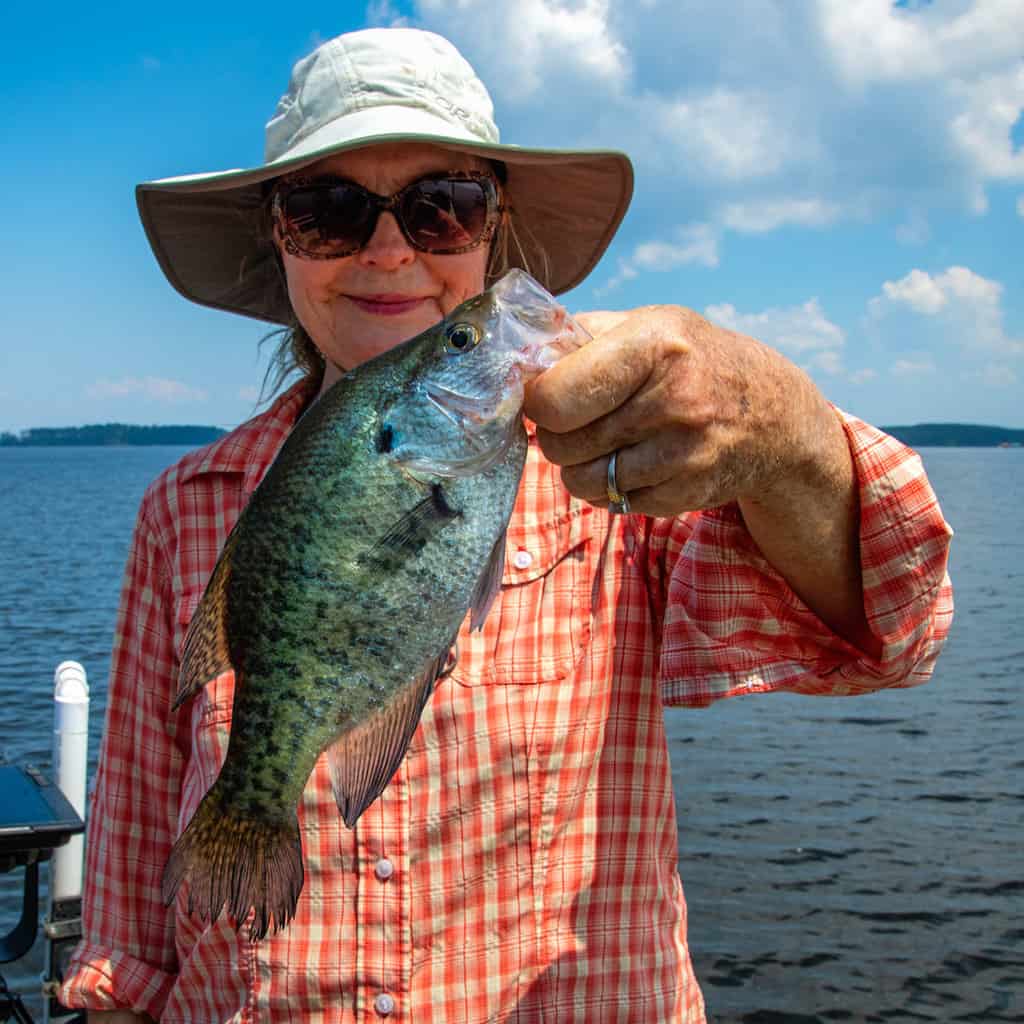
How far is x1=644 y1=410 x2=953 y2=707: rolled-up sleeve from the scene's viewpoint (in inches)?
85.5

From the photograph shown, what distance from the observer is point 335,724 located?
1894 mm

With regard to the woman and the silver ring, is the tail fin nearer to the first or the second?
the woman

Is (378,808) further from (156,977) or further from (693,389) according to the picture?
(693,389)

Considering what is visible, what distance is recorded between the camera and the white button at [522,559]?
2.73 m

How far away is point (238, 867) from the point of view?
76.0 inches

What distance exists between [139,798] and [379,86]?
6.79 feet

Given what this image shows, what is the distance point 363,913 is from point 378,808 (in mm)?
240

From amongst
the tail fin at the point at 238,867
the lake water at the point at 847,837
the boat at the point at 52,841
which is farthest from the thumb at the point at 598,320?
the lake water at the point at 847,837

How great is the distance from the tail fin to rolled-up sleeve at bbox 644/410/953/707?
1053mm

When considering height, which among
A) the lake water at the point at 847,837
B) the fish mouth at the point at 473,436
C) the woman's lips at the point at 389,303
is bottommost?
the lake water at the point at 847,837

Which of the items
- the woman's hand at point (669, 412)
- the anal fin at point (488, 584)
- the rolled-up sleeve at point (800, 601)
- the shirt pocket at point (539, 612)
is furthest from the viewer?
the shirt pocket at point (539, 612)

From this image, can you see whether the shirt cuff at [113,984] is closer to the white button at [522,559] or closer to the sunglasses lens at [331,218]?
the white button at [522,559]

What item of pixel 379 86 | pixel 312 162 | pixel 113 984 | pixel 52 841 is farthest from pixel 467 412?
pixel 52 841

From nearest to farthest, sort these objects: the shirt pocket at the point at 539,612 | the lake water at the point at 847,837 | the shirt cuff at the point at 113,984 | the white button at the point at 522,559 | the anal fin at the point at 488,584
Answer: the anal fin at the point at 488,584 < the shirt pocket at the point at 539,612 < the white button at the point at 522,559 < the shirt cuff at the point at 113,984 < the lake water at the point at 847,837
